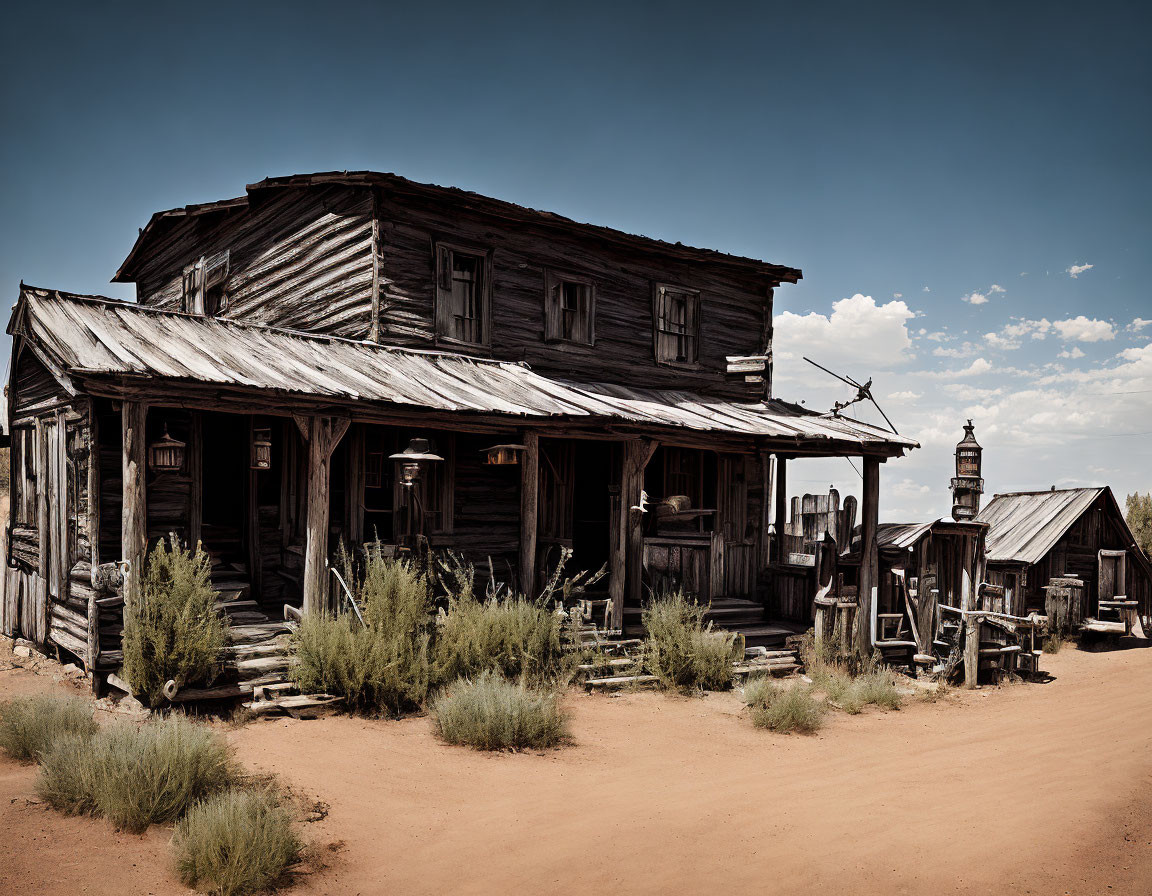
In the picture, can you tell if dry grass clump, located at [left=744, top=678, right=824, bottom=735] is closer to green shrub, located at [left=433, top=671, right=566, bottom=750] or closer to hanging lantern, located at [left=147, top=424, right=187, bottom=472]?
green shrub, located at [left=433, top=671, right=566, bottom=750]

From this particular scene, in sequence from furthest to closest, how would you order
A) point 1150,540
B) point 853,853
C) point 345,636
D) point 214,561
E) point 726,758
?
point 1150,540 < point 214,561 < point 345,636 < point 726,758 < point 853,853

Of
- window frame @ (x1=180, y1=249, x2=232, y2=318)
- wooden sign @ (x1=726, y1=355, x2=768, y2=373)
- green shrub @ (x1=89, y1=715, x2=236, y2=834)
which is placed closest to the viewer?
green shrub @ (x1=89, y1=715, x2=236, y2=834)

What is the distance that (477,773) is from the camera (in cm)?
664

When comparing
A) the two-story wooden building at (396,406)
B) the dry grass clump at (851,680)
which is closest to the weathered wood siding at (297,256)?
the two-story wooden building at (396,406)

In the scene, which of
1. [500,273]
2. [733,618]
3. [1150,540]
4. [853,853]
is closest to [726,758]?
[853,853]

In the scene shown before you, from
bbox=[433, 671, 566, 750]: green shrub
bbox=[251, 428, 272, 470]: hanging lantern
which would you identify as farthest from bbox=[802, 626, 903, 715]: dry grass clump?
bbox=[251, 428, 272, 470]: hanging lantern

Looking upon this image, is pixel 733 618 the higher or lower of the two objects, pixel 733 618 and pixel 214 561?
the lower

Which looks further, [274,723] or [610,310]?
[610,310]

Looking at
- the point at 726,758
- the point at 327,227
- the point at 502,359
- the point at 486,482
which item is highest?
the point at 327,227

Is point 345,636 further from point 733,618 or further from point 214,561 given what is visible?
point 733,618

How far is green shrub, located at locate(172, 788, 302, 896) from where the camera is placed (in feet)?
14.7

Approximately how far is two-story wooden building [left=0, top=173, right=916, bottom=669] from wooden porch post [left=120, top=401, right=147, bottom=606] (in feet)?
0.07

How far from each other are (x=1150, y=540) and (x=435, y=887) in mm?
25482

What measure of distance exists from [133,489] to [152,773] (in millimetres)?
3594
